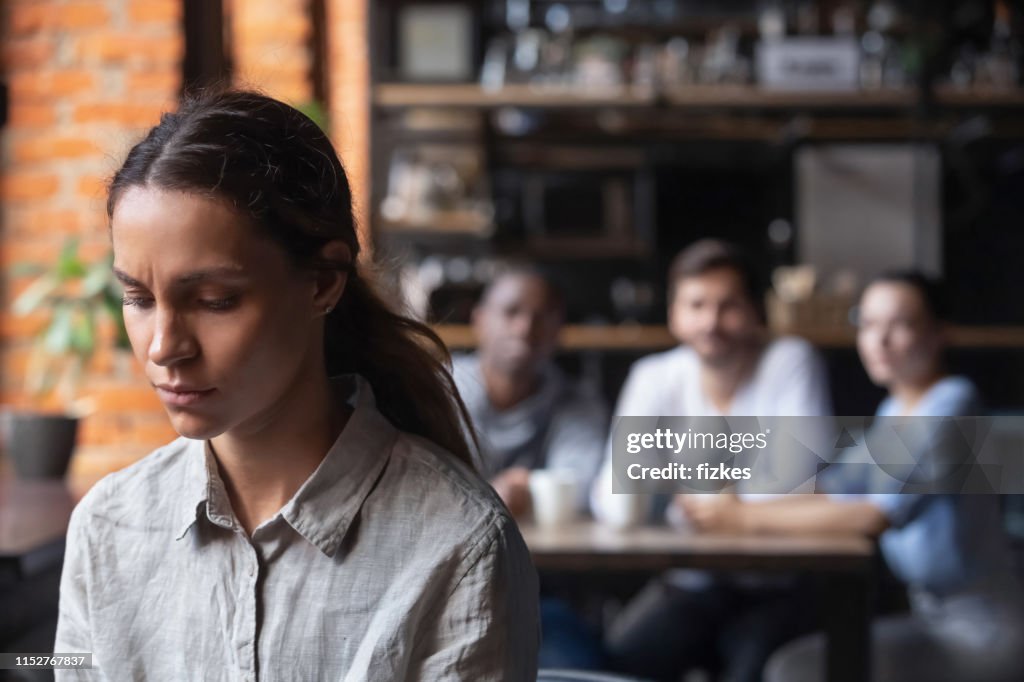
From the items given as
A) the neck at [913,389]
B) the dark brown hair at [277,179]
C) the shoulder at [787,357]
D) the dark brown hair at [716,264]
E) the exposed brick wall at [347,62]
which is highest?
the exposed brick wall at [347,62]

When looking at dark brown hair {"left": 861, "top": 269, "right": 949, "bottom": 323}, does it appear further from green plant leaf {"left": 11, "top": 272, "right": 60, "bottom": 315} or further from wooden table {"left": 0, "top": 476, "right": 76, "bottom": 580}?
green plant leaf {"left": 11, "top": 272, "right": 60, "bottom": 315}

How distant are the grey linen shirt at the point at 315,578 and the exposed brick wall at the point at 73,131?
164 cm

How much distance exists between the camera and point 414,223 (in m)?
3.70

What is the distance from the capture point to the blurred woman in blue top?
56.4 inches

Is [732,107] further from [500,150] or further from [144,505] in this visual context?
[144,505]

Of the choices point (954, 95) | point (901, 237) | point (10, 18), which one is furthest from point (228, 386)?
point (901, 237)

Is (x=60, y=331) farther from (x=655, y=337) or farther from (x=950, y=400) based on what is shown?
(x=655, y=337)

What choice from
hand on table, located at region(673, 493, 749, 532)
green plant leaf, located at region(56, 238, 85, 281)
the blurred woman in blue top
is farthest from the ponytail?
green plant leaf, located at region(56, 238, 85, 281)

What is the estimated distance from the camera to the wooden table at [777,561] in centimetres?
163

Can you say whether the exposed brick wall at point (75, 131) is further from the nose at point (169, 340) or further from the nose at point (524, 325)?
the nose at point (169, 340)

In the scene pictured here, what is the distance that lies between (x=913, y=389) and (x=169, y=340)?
1.33 meters

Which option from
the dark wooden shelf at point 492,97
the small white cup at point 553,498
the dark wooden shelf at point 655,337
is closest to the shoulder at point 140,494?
the small white cup at point 553,498

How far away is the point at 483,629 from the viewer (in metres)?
0.72
